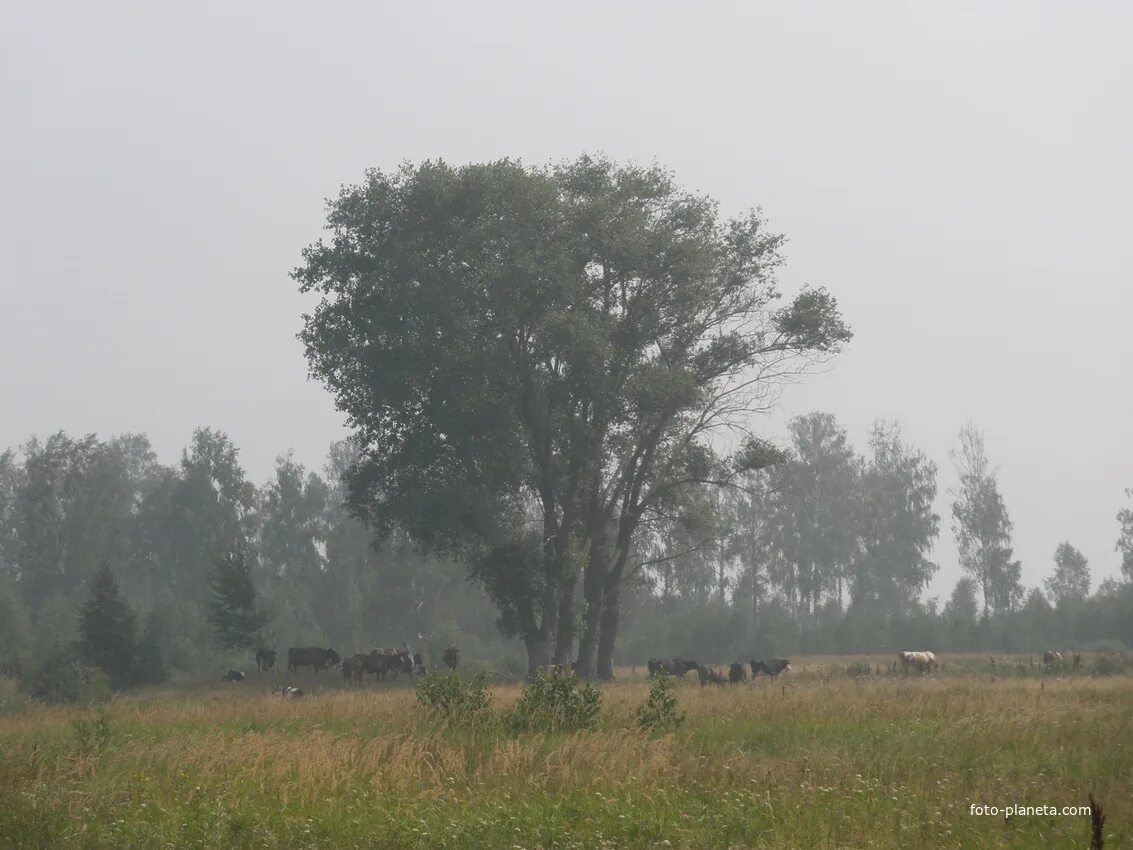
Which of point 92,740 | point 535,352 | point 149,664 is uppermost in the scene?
point 535,352

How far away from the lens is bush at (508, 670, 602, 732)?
16.5 meters

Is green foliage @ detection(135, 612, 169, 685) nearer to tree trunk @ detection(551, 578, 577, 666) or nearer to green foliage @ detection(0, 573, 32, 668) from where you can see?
tree trunk @ detection(551, 578, 577, 666)

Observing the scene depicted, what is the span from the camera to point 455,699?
689 inches

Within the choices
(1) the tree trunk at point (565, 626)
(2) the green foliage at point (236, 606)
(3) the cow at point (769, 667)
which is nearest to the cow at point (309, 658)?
(2) the green foliage at point (236, 606)

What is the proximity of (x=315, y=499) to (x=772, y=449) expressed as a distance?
72.8 meters

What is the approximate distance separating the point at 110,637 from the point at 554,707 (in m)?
33.6

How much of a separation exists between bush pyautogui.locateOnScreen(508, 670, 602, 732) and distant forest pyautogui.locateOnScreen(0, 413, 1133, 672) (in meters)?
53.9

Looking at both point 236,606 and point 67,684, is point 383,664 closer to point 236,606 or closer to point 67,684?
point 236,606

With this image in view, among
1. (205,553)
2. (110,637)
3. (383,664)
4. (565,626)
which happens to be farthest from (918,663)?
(205,553)

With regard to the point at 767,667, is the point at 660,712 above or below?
above

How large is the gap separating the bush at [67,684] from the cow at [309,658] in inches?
339

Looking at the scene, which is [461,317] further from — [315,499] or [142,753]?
[315,499]

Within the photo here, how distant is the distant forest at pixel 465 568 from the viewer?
2963 inches

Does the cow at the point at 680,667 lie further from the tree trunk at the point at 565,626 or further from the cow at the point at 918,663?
the cow at the point at 918,663
